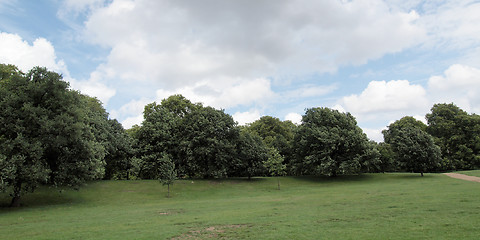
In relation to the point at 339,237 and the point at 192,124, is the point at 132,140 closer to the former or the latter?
the point at 192,124

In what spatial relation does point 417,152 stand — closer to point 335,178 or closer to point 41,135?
point 335,178

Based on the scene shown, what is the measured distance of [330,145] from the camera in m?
48.2

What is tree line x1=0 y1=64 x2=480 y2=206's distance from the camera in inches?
1038

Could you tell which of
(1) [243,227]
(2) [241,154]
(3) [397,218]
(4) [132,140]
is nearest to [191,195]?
(2) [241,154]

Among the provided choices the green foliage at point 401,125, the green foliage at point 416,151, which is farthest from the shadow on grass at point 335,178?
the green foliage at point 401,125

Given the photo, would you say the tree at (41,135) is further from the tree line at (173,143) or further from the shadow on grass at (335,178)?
the shadow on grass at (335,178)

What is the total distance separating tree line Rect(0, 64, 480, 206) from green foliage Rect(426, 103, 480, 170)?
0.18 meters

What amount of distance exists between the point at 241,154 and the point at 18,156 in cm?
3127

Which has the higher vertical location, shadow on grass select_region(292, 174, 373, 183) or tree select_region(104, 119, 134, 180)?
tree select_region(104, 119, 134, 180)

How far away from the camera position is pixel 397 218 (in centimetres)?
1311

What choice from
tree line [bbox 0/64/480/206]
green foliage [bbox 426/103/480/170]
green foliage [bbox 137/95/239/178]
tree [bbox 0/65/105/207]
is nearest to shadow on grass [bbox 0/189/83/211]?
tree line [bbox 0/64/480/206]

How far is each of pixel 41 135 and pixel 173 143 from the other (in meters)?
22.2

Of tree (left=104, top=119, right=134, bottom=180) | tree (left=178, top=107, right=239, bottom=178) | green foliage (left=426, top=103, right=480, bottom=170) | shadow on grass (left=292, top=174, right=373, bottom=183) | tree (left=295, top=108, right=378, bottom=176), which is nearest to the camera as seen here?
tree (left=104, top=119, right=134, bottom=180)

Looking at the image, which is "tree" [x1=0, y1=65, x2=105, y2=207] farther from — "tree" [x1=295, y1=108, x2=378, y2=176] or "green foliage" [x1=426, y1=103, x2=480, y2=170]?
"green foliage" [x1=426, y1=103, x2=480, y2=170]
